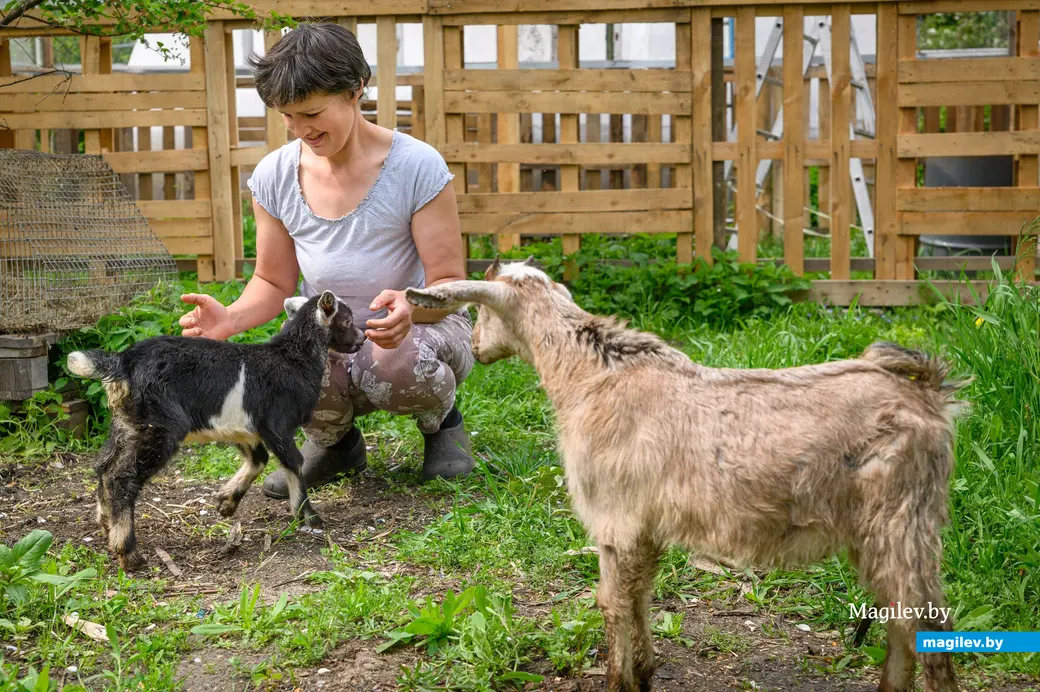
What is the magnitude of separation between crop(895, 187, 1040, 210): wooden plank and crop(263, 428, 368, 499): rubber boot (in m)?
4.48

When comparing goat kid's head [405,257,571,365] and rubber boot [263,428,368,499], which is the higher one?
goat kid's head [405,257,571,365]

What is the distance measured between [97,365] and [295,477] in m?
0.90

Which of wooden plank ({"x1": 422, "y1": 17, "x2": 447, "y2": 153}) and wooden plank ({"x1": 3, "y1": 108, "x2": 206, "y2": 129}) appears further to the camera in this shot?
wooden plank ({"x1": 3, "y1": 108, "x2": 206, "y2": 129})

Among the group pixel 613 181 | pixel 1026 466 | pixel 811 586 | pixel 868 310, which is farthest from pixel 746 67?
pixel 811 586

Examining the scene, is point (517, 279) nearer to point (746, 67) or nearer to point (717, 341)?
point (717, 341)

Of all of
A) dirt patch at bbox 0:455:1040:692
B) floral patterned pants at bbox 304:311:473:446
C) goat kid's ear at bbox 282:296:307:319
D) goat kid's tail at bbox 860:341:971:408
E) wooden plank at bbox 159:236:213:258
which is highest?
wooden plank at bbox 159:236:213:258

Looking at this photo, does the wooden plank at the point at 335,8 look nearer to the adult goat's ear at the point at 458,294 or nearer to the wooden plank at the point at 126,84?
the wooden plank at the point at 126,84

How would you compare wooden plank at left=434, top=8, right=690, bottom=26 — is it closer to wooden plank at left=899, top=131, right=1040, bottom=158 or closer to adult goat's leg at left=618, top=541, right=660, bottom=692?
wooden plank at left=899, top=131, right=1040, bottom=158

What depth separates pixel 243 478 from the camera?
440 cm

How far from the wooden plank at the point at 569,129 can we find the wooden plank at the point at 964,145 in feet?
7.69

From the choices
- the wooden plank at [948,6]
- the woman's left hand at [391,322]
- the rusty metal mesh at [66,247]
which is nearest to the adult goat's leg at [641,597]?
the woman's left hand at [391,322]

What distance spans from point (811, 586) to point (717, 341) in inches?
112

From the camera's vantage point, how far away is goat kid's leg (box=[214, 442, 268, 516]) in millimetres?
4398

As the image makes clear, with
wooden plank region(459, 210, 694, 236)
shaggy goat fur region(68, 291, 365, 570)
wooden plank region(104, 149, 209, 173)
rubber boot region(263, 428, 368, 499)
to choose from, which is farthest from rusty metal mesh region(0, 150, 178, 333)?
wooden plank region(459, 210, 694, 236)
